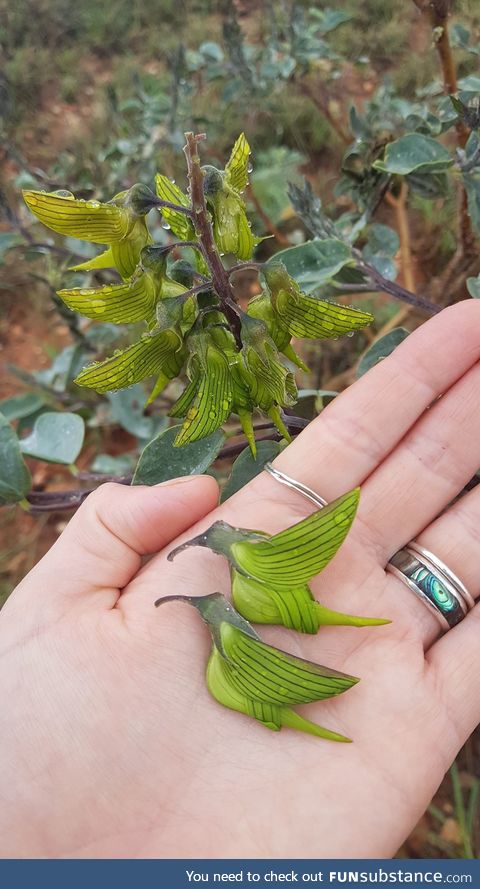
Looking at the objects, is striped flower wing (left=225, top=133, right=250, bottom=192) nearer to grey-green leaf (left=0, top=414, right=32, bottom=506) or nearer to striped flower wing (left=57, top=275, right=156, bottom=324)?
striped flower wing (left=57, top=275, right=156, bottom=324)

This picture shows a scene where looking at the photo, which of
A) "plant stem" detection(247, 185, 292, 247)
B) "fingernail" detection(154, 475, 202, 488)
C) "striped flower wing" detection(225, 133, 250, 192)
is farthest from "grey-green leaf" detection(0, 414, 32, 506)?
"plant stem" detection(247, 185, 292, 247)

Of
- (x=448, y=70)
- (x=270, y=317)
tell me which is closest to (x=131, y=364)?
(x=270, y=317)

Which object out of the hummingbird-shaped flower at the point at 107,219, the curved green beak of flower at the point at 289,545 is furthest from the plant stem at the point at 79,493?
the hummingbird-shaped flower at the point at 107,219

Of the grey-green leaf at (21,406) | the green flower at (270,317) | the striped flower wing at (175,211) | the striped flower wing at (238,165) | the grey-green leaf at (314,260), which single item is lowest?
the grey-green leaf at (21,406)

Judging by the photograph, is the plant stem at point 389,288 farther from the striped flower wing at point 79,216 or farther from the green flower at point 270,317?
the striped flower wing at point 79,216

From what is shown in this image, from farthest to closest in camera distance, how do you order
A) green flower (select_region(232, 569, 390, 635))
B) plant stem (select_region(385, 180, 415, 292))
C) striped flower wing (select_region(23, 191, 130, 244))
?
plant stem (select_region(385, 180, 415, 292)) → green flower (select_region(232, 569, 390, 635)) → striped flower wing (select_region(23, 191, 130, 244))
